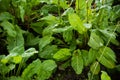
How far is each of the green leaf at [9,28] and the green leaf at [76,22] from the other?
1.36ft

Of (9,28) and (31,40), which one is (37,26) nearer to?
(31,40)

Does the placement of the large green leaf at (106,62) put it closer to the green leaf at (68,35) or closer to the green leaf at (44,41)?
the green leaf at (68,35)

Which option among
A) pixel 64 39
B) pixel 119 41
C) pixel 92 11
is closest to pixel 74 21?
pixel 64 39

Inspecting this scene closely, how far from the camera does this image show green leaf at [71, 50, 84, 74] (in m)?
1.67

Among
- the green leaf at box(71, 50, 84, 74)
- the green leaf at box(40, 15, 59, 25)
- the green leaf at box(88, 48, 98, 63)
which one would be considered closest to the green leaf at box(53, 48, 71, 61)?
the green leaf at box(71, 50, 84, 74)

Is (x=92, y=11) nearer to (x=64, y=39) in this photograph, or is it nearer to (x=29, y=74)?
(x=64, y=39)

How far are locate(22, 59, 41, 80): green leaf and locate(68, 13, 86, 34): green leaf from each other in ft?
1.18

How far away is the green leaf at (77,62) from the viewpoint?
1668 mm

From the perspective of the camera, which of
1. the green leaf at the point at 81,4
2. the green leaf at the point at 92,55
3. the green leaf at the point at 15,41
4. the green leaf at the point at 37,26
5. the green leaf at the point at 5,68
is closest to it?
the green leaf at the point at 5,68

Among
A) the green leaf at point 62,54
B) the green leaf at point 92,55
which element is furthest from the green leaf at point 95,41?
the green leaf at point 62,54

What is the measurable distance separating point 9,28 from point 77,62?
0.54m

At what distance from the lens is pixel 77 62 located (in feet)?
5.59

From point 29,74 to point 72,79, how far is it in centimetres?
32

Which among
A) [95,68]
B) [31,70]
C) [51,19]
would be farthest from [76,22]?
[31,70]
